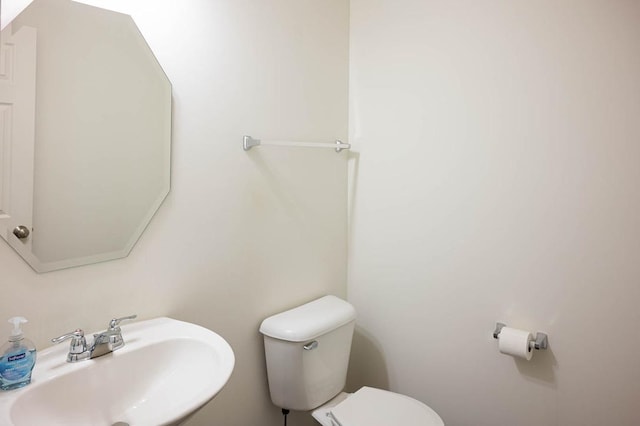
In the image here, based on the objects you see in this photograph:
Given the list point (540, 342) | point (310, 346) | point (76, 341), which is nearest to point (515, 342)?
point (540, 342)

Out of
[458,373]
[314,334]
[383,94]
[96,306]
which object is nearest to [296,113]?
[383,94]

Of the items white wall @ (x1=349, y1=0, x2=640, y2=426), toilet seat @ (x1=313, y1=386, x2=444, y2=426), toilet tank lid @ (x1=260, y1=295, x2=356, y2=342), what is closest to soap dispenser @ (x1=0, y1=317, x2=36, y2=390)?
toilet tank lid @ (x1=260, y1=295, x2=356, y2=342)

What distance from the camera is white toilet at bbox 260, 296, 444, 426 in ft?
4.75

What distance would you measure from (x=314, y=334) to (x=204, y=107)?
95 centimetres

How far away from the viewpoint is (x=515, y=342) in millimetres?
1387

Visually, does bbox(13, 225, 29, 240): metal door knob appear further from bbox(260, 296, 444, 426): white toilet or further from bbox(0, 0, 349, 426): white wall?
bbox(260, 296, 444, 426): white toilet

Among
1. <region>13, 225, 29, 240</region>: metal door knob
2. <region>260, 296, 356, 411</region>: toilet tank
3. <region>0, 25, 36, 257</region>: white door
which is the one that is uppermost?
<region>0, 25, 36, 257</region>: white door

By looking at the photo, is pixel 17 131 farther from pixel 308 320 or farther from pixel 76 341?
pixel 308 320

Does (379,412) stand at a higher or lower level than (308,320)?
lower

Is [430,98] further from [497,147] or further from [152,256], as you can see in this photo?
[152,256]

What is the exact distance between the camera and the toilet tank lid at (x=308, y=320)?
1.49 m

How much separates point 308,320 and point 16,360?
95cm

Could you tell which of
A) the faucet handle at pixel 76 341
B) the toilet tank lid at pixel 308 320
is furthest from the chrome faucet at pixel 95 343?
the toilet tank lid at pixel 308 320

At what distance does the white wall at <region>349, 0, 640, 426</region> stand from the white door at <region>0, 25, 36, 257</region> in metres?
1.33
